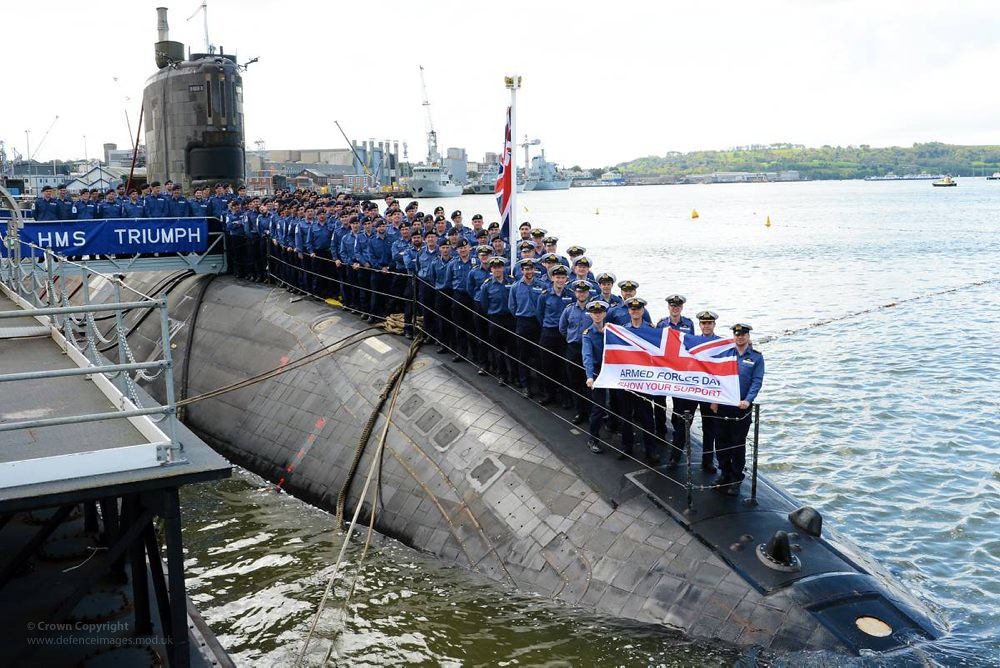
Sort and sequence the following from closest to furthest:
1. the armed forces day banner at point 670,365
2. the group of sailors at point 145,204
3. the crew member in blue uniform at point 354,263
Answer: the armed forces day banner at point 670,365, the crew member in blue uniform at point 354,263, the group of sailors at point 145,204

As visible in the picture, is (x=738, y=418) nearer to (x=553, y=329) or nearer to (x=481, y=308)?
(x=553, y=329)

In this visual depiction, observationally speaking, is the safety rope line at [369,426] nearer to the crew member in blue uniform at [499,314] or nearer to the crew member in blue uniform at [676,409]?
the crew member in blue uniform at [499,314]

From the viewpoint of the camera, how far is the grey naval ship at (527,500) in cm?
815

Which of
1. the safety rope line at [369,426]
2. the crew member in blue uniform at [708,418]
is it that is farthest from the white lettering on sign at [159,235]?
the crew member in blue uniform at [708,418]

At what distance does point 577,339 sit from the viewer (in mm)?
10891

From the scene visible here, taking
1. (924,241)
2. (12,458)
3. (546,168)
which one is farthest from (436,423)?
(546,168)

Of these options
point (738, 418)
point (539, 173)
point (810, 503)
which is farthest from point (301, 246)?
point (539, 173)

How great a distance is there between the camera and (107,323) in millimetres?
19641

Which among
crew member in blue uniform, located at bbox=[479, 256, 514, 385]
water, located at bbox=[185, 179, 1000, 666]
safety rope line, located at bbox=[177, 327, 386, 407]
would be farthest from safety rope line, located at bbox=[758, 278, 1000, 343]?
crew member in blue uniform, located at bbox=[479, 256, 514, 385]

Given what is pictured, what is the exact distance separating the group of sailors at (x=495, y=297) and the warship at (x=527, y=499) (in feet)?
1.35

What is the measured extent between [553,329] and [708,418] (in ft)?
8.23

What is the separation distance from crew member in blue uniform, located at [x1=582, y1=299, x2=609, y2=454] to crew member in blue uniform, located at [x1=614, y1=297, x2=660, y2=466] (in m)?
0.24

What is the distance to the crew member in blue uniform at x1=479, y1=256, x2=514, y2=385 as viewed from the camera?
1222 centimetres

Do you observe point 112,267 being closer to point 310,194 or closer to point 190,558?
point 310,194
